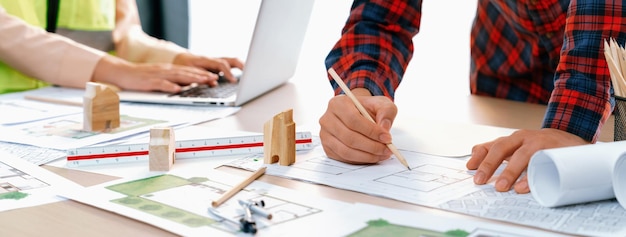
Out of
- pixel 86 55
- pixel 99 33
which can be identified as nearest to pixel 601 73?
pixel 86 55

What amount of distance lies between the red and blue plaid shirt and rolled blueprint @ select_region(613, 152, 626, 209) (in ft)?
0.58

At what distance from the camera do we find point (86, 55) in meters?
1.67

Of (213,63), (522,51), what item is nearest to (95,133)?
(213,63)

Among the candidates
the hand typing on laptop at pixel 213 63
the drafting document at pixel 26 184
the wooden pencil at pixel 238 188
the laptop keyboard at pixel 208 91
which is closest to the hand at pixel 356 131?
the wooden pencil at pixel 238 188

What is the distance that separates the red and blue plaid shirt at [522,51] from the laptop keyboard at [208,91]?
35cm

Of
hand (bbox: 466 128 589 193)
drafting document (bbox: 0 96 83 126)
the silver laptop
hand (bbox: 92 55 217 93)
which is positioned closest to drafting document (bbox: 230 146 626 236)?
hand (bbox: 466 128 589 193)

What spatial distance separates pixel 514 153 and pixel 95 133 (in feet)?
2.21

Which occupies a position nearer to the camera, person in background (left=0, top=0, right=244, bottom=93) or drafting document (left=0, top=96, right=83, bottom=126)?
drafting document (left=0, top=96, right=83, bottom=126)

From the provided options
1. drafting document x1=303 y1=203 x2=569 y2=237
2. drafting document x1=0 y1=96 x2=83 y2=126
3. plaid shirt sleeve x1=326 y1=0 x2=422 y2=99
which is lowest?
drafting document x1=303 y1=203 x2=569 y2=237

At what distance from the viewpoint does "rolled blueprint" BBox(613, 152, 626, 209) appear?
0.78 meters

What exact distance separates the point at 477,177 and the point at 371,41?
18.1 inches

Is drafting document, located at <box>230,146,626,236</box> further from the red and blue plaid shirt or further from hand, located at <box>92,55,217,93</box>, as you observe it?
hand, located at <box>92,55,217,93</box>

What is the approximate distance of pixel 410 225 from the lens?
73 centimetres

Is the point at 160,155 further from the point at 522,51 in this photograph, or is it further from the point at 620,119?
the point at 522,51
